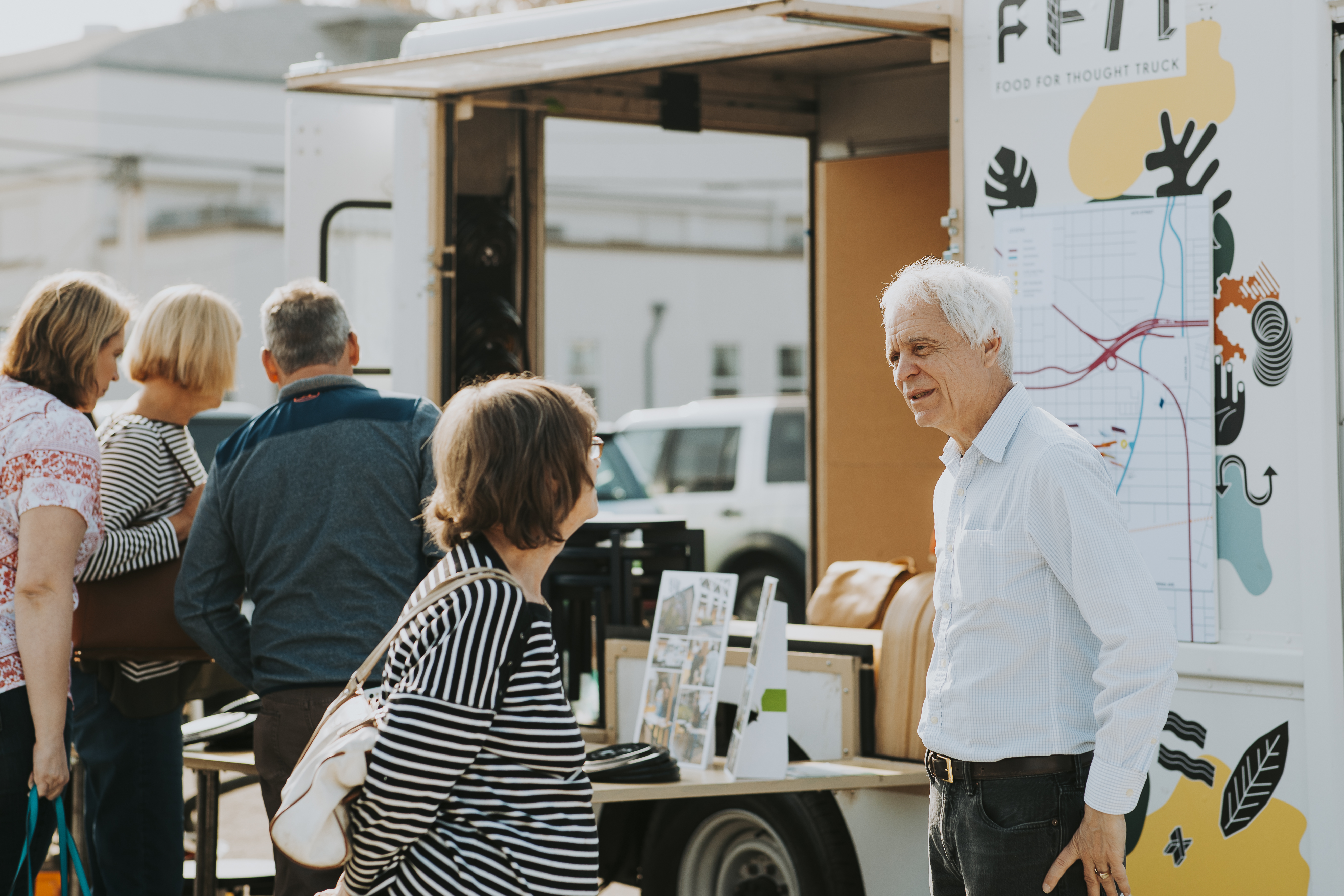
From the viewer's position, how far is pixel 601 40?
4496 millimetres

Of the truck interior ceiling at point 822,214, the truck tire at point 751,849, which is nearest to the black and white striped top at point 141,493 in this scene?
the truck tire at point 751,849

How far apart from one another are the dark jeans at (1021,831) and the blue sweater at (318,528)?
54.6 inches

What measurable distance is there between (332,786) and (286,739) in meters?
1.34

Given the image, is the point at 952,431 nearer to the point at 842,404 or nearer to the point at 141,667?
the point at 141,667

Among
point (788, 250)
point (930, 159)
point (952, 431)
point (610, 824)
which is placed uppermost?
point (788, 250)

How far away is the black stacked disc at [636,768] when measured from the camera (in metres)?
3.87

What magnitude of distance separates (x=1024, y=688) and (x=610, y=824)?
89.5 inches

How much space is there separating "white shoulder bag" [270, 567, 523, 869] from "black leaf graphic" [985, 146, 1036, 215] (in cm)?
231

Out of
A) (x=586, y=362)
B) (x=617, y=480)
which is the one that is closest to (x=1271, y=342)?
(x=617, y=480)

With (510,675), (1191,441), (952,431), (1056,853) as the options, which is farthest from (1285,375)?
(510,675)

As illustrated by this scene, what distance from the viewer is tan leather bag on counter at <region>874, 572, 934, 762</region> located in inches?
163

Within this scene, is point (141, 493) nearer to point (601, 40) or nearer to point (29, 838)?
point (29, 838)

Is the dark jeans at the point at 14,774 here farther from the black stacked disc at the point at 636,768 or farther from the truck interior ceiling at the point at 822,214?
the truck interior ceiling at the point at 822,214

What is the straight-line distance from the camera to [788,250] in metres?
25.1
